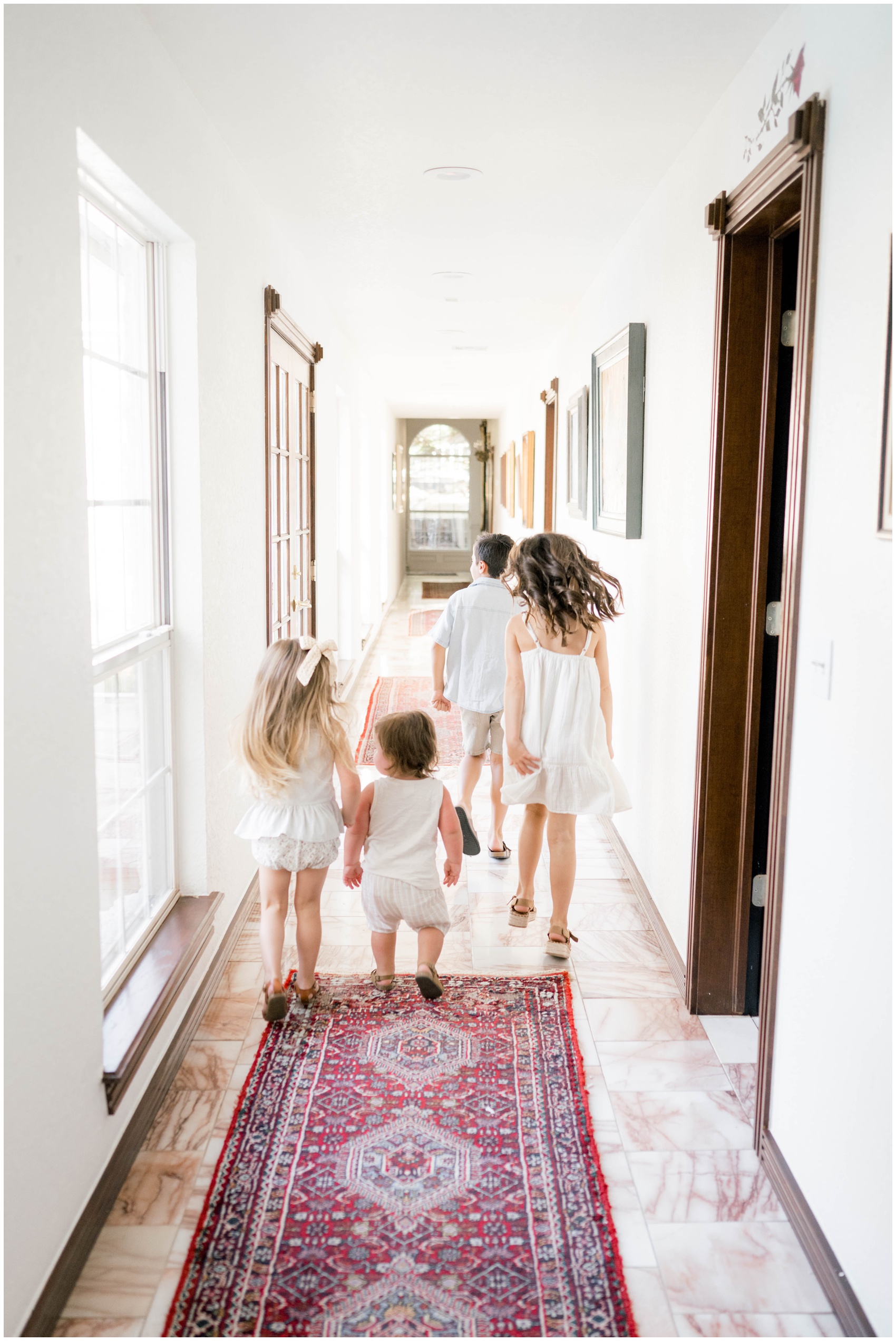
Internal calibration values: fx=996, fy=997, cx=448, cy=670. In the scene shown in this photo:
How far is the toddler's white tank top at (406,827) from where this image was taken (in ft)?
9.17

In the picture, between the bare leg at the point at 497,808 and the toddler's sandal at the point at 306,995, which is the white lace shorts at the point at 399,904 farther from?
the bare leg at the point at 497,808

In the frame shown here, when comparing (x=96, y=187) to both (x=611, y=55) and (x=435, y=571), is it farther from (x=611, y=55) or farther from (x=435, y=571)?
(x=435, y=571)

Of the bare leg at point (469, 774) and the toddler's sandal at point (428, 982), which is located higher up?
the bare leg at point (469, 774)

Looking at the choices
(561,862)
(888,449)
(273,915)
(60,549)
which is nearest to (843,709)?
(888,449)

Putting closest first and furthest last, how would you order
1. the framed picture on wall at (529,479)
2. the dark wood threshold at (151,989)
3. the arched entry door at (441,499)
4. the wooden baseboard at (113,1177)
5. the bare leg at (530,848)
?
1. the wooden baseboard at (113,1177)
2. the dark wood threshold at (151,989)
3. the bare leg at (530,848)
4. the framed picture on wall at (529,479)
5. the arched entry door at (441,499)

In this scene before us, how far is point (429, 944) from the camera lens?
113 inches

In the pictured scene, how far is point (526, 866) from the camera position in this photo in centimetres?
342

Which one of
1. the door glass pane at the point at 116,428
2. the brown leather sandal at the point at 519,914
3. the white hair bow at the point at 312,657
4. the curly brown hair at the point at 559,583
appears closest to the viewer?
the door glass pane at the point at 116,428

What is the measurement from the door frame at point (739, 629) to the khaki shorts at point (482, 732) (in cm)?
130

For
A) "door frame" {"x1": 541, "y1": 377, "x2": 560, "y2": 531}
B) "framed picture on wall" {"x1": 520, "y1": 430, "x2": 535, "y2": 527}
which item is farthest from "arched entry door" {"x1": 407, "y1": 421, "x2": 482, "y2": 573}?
"door frame" {"x1": 541, "y1": 377, "x2": 560, "y2": 531}

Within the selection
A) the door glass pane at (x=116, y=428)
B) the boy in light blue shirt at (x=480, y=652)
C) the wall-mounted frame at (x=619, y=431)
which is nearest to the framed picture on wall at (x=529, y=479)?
the wall-mounted frame at (x=619, y=431)

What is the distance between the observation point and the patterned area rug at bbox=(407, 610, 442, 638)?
10727mm

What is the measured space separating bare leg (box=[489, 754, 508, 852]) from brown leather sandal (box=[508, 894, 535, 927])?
621mm

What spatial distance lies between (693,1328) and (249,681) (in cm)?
243
